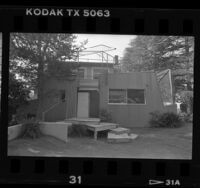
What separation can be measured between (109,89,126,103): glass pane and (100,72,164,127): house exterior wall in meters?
0.05

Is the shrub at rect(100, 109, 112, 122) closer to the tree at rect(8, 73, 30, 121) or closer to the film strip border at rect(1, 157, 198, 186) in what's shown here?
the film strip border at rect(1, 157, 198, 186)

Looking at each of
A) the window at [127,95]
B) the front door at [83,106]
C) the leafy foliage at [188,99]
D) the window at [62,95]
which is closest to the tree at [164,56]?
the leafy foliage at [188,99]

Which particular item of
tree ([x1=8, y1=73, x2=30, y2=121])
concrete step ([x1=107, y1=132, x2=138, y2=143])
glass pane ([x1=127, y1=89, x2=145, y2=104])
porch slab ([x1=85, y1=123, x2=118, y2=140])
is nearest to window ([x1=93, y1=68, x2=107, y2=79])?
glass pane ([x1=127, y1=89, x2=145, y2=104])

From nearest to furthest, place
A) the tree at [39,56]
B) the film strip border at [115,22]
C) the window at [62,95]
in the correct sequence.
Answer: the film strip border at [115,22] → the tree at [39,56] → the window at [62,95]

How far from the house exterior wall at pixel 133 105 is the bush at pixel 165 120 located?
0.07m

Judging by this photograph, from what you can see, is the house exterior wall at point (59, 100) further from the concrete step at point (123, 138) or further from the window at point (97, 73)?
the concrete step at point (123, 138)

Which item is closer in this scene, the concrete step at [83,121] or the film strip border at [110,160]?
the film strip border at [110,160]

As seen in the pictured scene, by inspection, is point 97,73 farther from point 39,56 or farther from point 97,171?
point 97,171

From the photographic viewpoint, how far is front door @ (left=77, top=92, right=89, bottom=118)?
4418 millimetres

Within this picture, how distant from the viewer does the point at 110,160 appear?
434cm

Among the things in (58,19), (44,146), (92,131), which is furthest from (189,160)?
(58,19)

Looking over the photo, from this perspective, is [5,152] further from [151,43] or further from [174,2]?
[174,2]

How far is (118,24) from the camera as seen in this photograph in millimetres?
4270

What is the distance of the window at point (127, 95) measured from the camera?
14.6 ft
